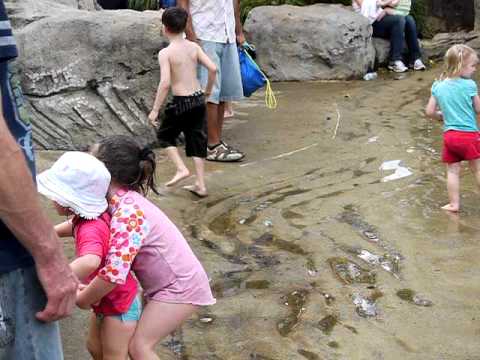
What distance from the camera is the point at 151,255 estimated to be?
2.96 meters

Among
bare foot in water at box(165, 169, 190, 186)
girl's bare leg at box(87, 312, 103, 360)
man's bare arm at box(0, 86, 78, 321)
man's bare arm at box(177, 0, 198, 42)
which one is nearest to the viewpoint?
man's bare arm at box(0, 86, 78, 321)

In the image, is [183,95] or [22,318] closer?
[22,318]

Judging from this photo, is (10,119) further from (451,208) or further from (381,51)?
(381,51)

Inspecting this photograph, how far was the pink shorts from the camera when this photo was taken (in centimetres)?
561

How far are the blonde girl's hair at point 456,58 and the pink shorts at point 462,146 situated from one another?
1.25 feet

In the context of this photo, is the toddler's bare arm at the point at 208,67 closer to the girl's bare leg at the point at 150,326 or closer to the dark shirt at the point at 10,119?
the girl's bare leg at the point at 150,326

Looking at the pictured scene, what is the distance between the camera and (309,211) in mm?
5570

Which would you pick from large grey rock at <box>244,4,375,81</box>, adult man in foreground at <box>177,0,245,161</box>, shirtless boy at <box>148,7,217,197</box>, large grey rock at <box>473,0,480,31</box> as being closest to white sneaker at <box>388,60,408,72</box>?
large grey rock at <box>244,4,375,81</box>

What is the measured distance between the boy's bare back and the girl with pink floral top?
2.83 meters

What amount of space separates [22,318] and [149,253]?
1.01m

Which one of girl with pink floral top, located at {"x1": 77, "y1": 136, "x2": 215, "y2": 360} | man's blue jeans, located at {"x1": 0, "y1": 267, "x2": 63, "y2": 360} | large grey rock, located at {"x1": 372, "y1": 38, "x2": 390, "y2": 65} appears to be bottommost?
large grey rock, located at {"x1": 372, "y1": 38, "x2": 390, "y2": 65}

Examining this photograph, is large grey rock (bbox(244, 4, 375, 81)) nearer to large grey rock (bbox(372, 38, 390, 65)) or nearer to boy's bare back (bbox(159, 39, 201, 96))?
large grey rock (bbox(372, 38, 390, 65))

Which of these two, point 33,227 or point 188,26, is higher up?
point 33,227

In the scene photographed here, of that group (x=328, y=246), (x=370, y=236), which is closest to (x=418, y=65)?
(x=370, y=236)
